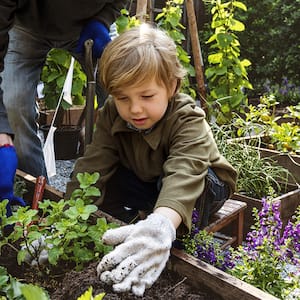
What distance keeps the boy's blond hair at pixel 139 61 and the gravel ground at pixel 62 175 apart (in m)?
1.72

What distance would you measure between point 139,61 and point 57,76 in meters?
2.30

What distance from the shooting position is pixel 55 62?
371 cm

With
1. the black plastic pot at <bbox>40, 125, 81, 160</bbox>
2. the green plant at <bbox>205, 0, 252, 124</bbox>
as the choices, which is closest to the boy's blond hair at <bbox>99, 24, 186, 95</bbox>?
the green plant at <bbox>205, 0, 252, 124</bbox>

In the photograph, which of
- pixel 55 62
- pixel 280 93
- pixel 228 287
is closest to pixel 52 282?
pixel 228 287

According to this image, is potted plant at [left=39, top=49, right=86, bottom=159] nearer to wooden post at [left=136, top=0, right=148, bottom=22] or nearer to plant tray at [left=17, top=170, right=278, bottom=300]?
wooden post at [left=136, top=0, right=148, bottom=22]

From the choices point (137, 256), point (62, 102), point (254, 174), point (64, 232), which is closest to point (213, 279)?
point (137, 256)

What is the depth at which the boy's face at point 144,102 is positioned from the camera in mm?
1548

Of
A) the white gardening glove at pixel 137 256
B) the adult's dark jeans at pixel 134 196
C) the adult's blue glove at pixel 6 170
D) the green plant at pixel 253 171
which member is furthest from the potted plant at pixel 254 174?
the white gardening glove at pixel 137 256

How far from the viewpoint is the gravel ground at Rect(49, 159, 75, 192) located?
3299 millimetres

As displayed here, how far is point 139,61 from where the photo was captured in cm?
153

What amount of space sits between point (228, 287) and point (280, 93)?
5.04m

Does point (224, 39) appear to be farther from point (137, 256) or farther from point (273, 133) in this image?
point (137, 256)

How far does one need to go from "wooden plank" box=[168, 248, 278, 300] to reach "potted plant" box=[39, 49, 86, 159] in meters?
2.40

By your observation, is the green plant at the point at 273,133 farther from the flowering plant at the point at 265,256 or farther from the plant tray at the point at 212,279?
the plant tray at the point at 212,279
